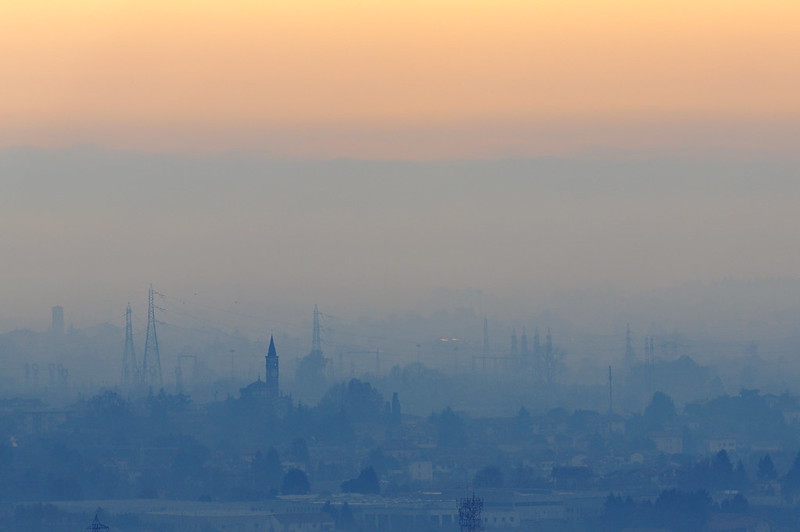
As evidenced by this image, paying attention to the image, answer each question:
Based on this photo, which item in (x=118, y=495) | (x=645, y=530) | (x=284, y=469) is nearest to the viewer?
(x=645, y=530)

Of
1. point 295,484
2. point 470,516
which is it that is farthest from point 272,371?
point 470,516

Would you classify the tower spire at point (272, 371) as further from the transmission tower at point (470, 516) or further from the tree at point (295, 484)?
the transmission tower at point (470, 516)

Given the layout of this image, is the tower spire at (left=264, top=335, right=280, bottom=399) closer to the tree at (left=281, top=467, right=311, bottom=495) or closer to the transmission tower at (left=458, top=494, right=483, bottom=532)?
the tree at (left=281, top=467, right=311, bottom=495)

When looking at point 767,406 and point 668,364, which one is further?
point 668,364

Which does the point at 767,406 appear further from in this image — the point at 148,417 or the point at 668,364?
the point at 148,417

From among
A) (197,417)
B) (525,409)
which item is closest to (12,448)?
(197,417)

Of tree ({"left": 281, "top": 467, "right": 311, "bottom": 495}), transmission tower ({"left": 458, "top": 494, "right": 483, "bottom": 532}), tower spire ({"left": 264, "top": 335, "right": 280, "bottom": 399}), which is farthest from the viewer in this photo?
tower spire ({"left": 264, "top": 335, "right": 280, "bottom": 399})

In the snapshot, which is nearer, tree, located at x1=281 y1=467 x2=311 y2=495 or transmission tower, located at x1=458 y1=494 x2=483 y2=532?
transmission tower, located at x1=458 y1=494 x2=483 y2=532

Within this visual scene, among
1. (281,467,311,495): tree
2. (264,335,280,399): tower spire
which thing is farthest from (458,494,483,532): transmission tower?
(264,335,280,399): tower spire
